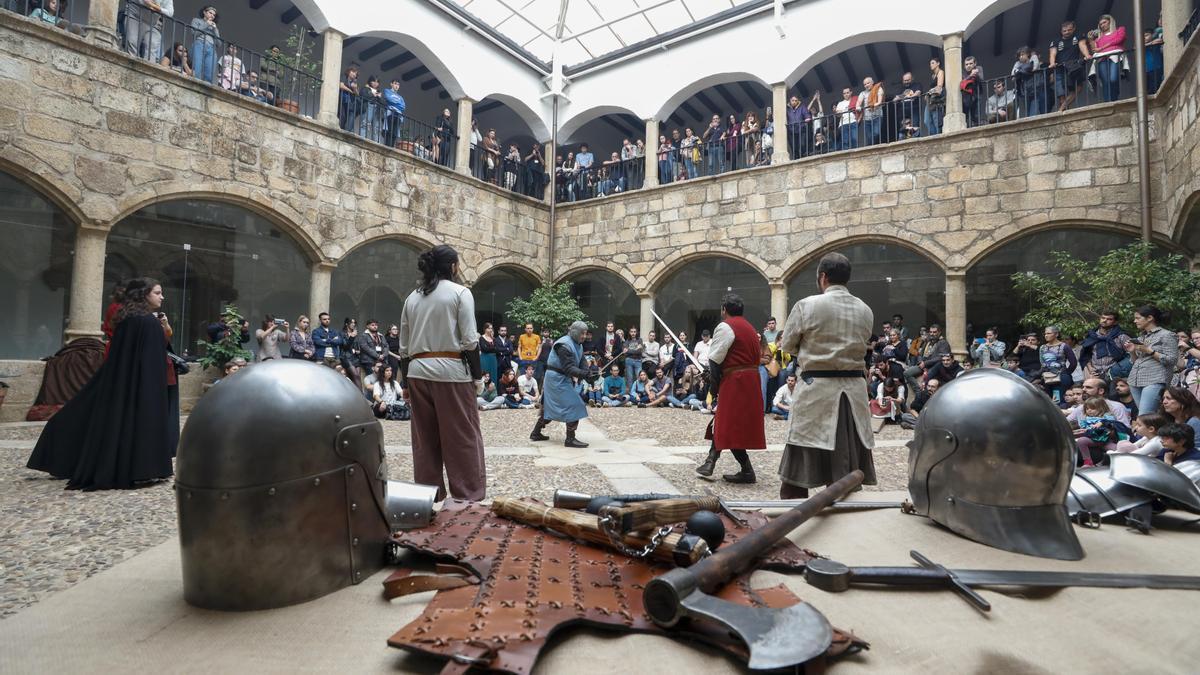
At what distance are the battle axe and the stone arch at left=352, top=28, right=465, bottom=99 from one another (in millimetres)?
12092

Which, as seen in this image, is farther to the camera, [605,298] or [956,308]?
[605,298]

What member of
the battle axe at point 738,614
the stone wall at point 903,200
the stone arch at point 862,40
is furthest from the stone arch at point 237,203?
the battle axe at point 738,614

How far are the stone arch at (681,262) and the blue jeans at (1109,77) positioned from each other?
562 centimetres

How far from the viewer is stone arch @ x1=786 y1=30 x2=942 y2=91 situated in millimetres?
10164

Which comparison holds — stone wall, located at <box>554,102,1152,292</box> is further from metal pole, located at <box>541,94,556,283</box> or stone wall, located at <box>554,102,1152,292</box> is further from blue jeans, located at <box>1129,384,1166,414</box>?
blue jeans, located at <box>1129,384,1166,414</box>

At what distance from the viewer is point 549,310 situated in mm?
12633

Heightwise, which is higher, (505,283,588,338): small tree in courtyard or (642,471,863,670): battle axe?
(505,283,588,338): small tree in courtyard

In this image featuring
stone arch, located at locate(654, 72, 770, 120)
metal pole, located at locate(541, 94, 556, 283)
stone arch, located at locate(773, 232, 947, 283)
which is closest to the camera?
stone arch, located at locate(773, 232, 947, 283)

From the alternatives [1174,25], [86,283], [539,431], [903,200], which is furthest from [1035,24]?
[86,283]

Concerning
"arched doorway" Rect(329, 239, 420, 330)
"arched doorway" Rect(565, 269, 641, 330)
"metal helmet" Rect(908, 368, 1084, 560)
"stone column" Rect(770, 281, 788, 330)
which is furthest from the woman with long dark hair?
"arched doorway" Rect(565, 269, 641, 330)

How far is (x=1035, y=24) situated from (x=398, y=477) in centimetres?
1351

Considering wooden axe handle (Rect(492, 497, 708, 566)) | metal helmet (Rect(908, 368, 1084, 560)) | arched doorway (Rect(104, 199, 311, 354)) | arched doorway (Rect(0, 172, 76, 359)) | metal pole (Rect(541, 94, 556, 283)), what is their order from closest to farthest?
wooden axe handle (Rect(492, 497, 708, 566)) → metal helmet (Rect(908, 368, 1084, 560)) → arched doorway (Rect(0, 172, 76, 359)) → arched doorway (Rect(104, 199, 311, 354)) → metal pole (Rect(541, 94, 556, 283))

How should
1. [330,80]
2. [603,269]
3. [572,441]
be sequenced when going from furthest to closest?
1. [603,269]
2. [330,80]
3. [572,441]

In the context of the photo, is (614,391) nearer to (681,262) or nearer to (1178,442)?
(681,262)
